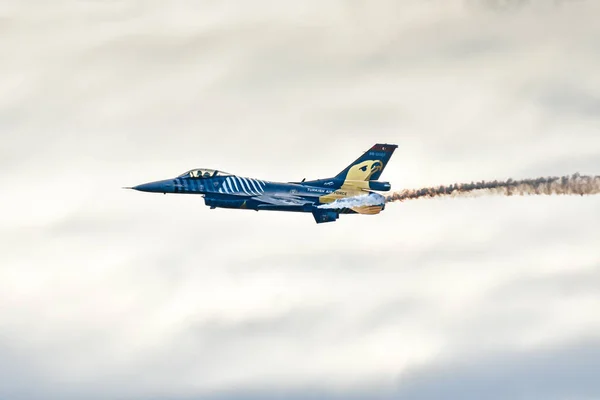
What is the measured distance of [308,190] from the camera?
112438mm

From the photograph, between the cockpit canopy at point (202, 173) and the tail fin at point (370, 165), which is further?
the tail fin at point (370, 165)

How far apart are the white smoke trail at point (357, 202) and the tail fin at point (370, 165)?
89.6 inches

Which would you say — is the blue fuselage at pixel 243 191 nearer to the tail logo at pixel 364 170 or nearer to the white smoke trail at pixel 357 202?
the white smoke trail at pixel 357 202

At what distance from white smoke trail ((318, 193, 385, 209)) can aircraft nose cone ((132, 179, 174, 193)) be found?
10975 millimetres

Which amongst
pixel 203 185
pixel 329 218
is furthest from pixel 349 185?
pixel 203 185

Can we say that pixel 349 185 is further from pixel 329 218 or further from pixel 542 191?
pixel 542 191

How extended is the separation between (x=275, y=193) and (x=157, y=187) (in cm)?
845

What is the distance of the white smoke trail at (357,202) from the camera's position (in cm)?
11213

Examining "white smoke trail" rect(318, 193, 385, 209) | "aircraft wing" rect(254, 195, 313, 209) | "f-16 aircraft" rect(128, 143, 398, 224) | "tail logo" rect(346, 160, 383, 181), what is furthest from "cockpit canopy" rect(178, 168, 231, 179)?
"tail logo" rect(346, 160, 383, 181)

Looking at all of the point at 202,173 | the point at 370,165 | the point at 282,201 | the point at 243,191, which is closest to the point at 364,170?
the point at 370,165

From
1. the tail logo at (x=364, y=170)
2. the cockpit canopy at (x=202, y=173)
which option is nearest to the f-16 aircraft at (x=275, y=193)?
the cockpit canopy at (x=202, y=173)

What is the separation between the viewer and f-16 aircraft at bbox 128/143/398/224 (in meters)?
111

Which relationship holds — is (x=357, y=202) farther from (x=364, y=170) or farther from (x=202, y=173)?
(x=202, y=173)

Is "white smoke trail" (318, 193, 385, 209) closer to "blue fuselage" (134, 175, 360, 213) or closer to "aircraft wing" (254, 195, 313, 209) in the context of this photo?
"blue fuselage" (134, 175, 360, 213)
